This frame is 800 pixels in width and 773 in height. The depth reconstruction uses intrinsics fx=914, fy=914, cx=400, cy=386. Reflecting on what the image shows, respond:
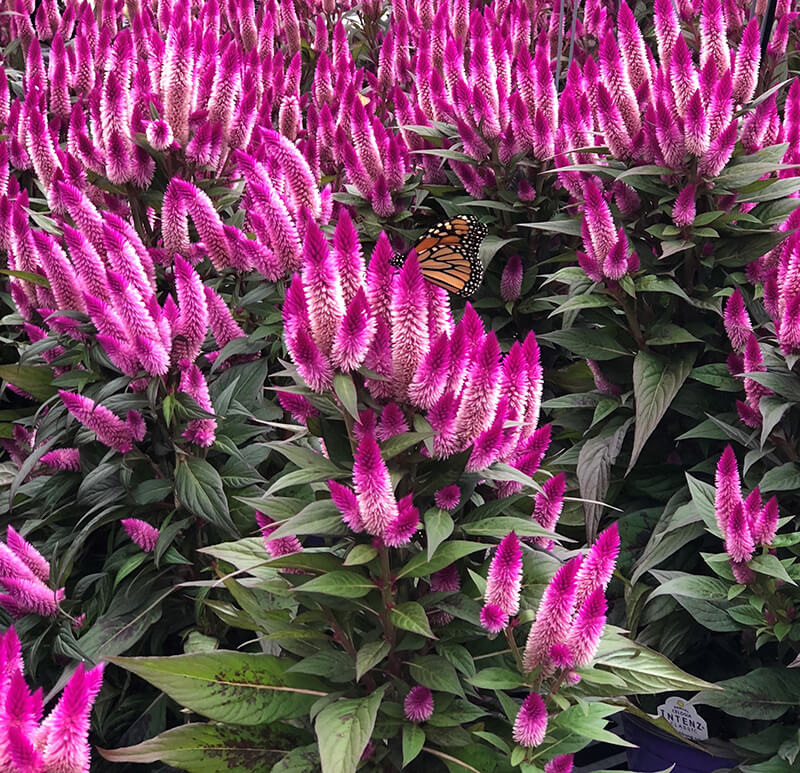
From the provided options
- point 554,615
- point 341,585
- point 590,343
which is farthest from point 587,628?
point 590,343

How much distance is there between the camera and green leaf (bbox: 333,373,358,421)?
139 centimetres

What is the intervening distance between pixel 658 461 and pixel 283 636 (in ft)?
4.88

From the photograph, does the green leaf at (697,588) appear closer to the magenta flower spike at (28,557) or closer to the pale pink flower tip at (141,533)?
the pale pink flower tip at (141,533)

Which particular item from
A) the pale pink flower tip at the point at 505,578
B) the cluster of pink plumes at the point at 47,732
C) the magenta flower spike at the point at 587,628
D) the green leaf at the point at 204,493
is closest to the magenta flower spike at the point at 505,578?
the pale pink flower tip at the point at 505,578

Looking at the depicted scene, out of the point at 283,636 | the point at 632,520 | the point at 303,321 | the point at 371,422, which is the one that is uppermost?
the point at 303,321

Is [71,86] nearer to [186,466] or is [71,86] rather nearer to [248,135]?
[248,135]

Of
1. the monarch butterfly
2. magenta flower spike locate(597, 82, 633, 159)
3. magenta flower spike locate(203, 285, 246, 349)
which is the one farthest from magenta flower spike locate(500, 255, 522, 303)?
magenta flower spike locate(203, 285, 246, 349)

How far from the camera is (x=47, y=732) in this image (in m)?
1.26

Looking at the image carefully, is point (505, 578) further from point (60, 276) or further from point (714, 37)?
point (714, 37)

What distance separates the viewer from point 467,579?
1654 mm

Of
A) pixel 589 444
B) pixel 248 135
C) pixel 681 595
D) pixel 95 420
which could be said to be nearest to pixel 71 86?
pixel 248 135

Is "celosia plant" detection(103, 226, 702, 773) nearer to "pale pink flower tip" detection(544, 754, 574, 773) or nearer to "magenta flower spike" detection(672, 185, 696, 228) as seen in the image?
"pale pink flower tip" detection(544, 754, 574, 773)

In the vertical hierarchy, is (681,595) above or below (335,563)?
below

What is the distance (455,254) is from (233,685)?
5.00 ft
